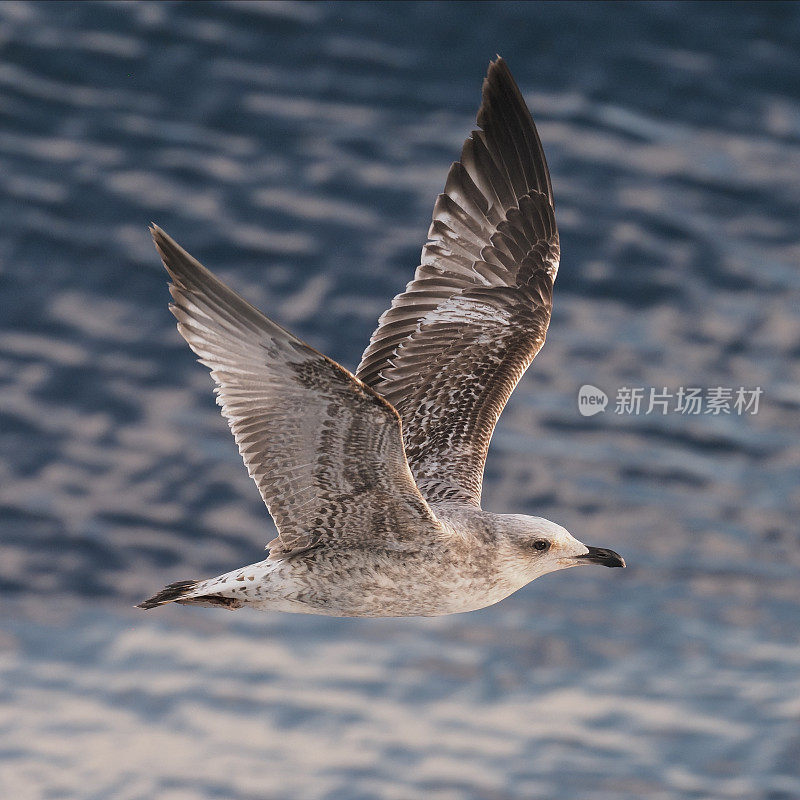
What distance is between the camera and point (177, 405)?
26.9 metres

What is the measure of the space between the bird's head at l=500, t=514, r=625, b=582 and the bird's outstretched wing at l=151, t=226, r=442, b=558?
83 cm

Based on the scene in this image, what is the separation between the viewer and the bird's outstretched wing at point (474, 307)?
39.0ft

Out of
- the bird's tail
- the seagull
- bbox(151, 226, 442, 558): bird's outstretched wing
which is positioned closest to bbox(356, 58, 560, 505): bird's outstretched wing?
the seagull

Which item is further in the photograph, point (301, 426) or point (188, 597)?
point (188, 597)

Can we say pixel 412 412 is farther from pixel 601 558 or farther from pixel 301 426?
pixel 301 426

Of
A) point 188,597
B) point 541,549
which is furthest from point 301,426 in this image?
point 541,549

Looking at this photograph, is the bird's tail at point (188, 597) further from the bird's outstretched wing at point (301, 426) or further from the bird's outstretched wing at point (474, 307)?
the bird's outstretched wing at point (474, 307)

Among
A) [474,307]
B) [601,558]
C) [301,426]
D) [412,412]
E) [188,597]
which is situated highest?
[474,307]

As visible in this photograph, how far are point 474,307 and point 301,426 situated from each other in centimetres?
375

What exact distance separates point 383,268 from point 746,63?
977 centimetres

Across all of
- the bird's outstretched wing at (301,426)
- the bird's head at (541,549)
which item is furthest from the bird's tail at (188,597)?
the bird's head at (541,549)

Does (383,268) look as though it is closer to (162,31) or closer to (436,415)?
(162,31)

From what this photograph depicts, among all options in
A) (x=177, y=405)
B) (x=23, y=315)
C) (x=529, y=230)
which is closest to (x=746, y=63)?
(x=177, y=405)

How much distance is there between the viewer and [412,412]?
1197 cm
